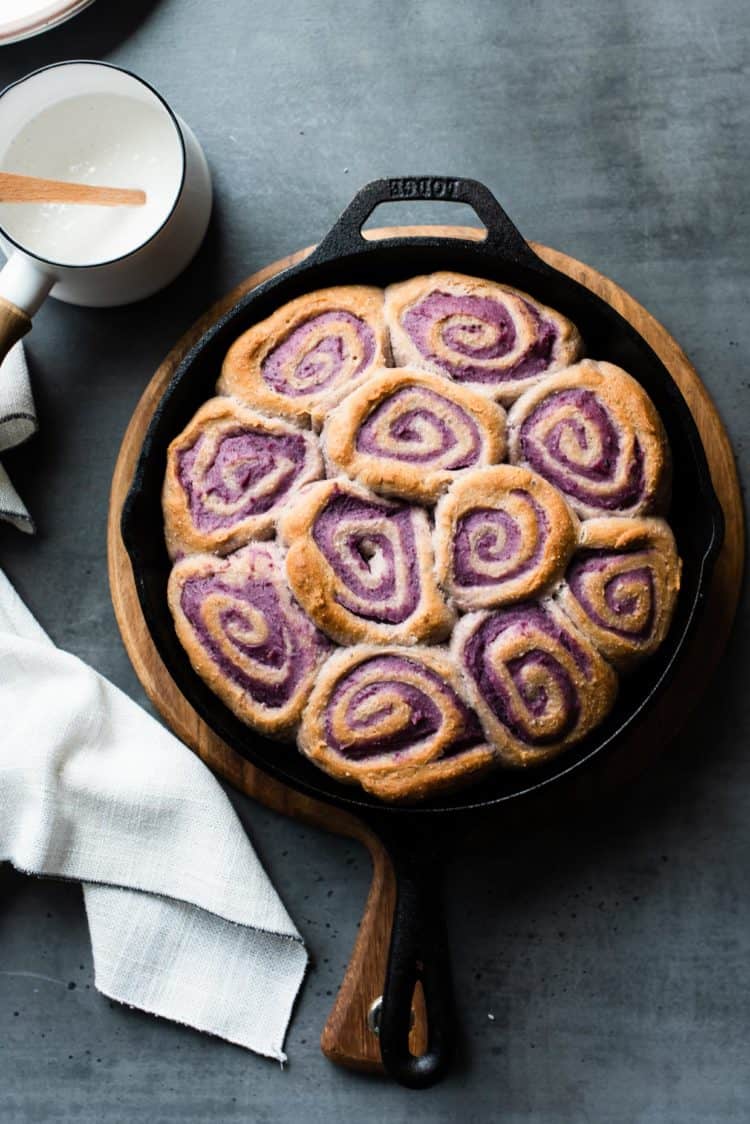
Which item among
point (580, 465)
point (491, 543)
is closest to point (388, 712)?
point (491, 543)

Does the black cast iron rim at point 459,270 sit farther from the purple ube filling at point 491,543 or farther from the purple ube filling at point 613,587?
the purple ube filling at point 491,543

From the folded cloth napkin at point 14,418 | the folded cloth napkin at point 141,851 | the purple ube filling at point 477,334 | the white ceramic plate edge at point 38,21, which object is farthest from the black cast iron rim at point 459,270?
the white ceramic plate edge at point 38,21

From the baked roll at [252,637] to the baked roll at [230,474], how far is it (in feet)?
0.16

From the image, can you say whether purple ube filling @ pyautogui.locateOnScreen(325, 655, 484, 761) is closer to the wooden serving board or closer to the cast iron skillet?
the cast iron skillet

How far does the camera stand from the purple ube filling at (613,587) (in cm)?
198

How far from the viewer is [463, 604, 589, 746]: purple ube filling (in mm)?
1956

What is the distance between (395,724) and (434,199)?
3.33ft

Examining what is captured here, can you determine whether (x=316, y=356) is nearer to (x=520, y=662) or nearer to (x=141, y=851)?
(x=520, y=662)

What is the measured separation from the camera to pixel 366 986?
2336mm

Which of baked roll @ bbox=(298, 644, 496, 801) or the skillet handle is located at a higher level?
the skillet handle

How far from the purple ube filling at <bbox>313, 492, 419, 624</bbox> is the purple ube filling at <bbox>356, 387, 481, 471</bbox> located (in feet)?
0.33

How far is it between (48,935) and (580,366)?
170 cm

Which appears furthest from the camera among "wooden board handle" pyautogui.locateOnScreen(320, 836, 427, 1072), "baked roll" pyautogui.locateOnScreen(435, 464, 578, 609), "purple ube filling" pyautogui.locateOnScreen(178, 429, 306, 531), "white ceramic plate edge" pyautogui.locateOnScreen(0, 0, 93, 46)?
"white ceramic plate edge" pyautogui.locateOnScreen(0, 0, 93, 46)

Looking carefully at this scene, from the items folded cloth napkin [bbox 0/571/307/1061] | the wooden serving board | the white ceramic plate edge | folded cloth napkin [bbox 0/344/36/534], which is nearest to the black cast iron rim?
the wooden serving board
